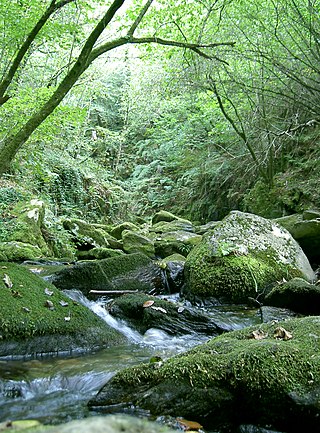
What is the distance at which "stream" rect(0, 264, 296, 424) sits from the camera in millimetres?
2625

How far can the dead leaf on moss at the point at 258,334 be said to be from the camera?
292 centimetres

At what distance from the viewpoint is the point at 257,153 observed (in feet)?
43.8

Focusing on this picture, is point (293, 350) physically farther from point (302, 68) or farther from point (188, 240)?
point (302, 68)

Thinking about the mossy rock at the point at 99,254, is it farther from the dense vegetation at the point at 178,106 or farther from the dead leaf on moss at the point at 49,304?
the dead leaf on moss at the point at 49,304

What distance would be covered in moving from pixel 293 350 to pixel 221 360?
432mm

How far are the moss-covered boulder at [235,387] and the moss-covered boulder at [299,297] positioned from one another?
2.48 m

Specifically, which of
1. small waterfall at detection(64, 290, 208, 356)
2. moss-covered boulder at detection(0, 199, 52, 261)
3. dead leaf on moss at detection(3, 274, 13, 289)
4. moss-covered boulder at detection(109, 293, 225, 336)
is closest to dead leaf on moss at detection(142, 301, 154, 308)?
moss-covered boulder at detection(109, 293, 225, 336)

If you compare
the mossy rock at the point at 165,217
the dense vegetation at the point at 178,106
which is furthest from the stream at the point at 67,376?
the mossy rock at the point at 165,217

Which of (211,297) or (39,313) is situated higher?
(39,313)

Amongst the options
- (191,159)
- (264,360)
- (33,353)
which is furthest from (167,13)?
(191,159)

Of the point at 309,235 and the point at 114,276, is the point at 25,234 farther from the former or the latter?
the point at 309,235

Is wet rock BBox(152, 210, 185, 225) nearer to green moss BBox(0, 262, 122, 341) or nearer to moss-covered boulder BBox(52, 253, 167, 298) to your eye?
moss-covered boulder BBox(52, 253, 167, 298)

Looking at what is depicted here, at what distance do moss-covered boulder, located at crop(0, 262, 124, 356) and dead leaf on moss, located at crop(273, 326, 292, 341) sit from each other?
1.87m

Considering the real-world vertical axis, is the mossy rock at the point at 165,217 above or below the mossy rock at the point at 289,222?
above
